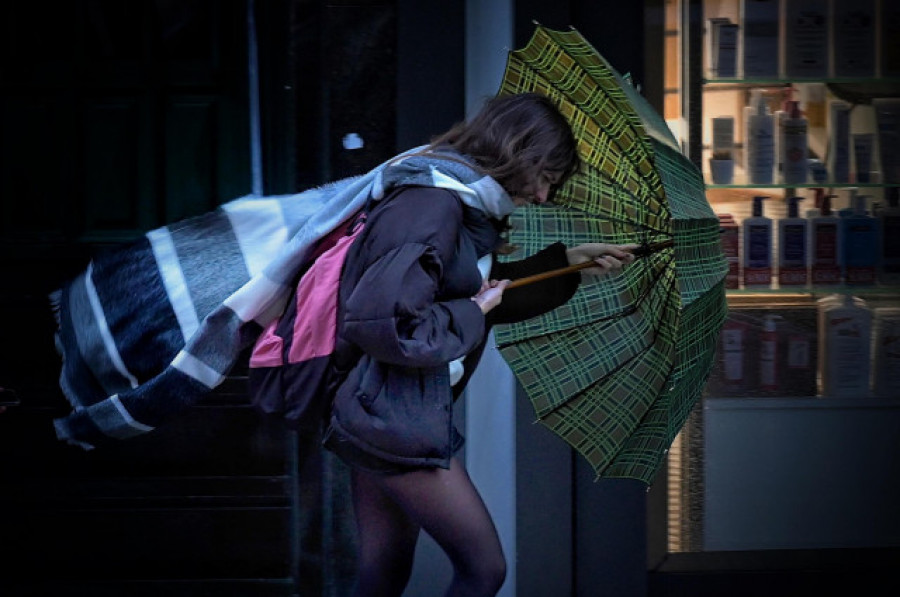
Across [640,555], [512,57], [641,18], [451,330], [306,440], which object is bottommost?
[640,555]

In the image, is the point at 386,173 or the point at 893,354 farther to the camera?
the point at 893,354

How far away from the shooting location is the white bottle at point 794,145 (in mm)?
5145

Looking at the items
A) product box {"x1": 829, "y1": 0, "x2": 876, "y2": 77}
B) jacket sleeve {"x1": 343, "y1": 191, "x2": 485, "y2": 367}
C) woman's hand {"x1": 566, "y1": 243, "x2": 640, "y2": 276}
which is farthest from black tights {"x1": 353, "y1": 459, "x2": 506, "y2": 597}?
product box {"x1": 829, "y1": 0, "x2": 876, "y2": 77}

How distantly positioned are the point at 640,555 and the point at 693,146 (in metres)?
1.49

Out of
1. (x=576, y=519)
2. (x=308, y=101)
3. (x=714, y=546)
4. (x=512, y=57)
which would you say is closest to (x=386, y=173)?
(x=512, y=57)

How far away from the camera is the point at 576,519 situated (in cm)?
514

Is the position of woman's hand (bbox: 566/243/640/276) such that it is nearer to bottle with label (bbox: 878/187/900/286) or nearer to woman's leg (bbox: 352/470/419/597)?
woman's leg (bbox: 352/470/419/597)

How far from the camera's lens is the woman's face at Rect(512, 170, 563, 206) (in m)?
3.31

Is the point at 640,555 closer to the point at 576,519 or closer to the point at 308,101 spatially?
the point at 576,519

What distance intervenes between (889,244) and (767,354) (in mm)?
614

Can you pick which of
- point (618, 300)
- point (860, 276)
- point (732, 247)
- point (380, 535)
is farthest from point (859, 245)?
point (380, 535)

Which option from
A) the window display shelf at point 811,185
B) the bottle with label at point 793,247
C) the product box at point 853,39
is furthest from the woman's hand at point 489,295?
the product box at point 853,39

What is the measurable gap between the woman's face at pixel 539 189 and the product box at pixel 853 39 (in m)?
2.21

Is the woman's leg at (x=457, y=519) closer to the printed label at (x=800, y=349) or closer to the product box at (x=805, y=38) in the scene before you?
the printed label at (x=800, y=349)
